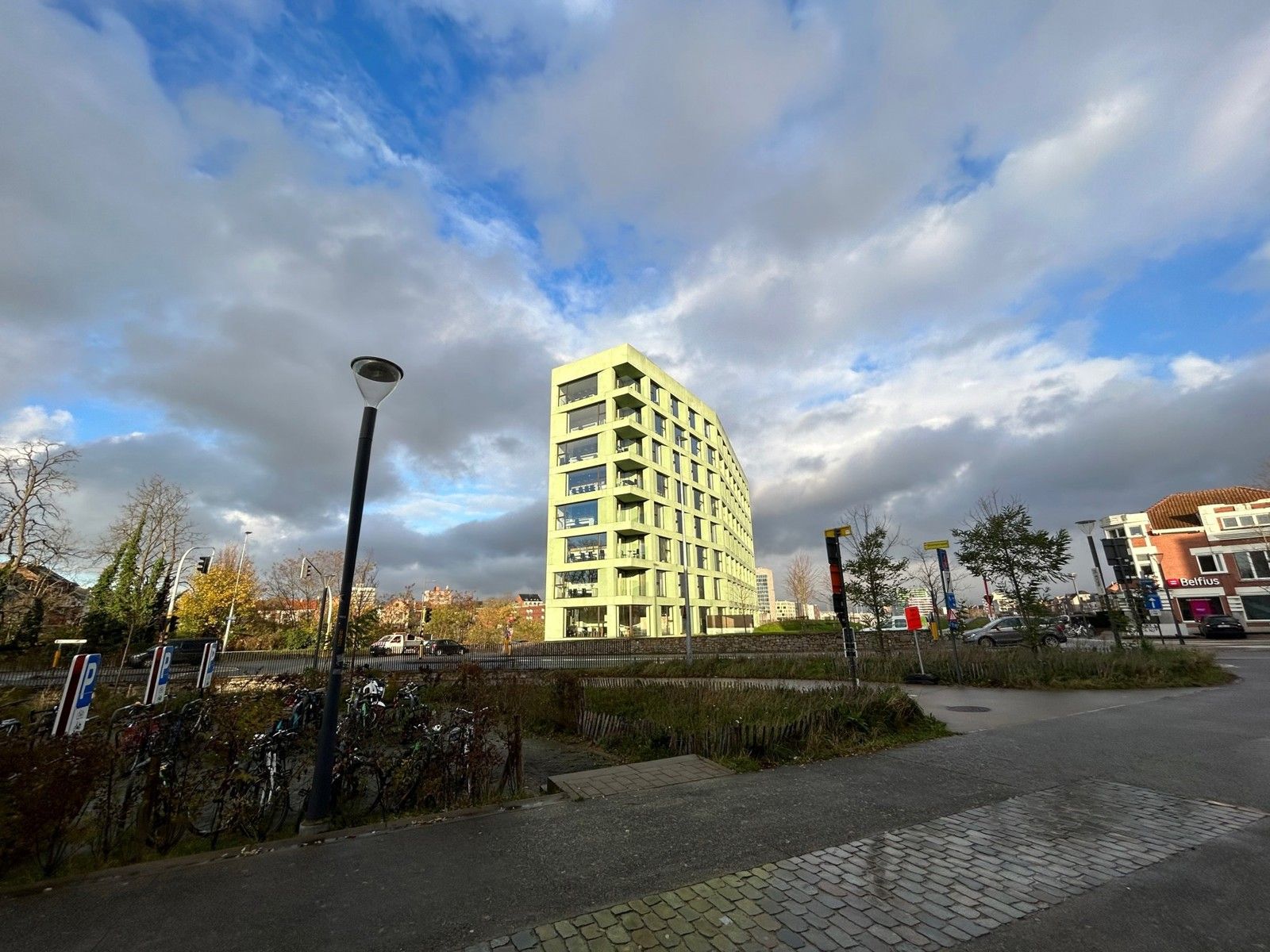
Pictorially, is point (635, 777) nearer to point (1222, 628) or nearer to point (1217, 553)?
point (1222, 628)

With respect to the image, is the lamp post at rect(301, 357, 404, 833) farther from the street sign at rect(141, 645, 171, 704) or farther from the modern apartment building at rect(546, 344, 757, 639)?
the modern apartment building at rect(546, 344, 757, 639)

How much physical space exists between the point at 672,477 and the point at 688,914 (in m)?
48.8

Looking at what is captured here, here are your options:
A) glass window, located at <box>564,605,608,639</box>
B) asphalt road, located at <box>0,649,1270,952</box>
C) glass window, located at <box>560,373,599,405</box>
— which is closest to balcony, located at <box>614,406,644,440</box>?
glass window, located at <box>560,373,599,405</box>

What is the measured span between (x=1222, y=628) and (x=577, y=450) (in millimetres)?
46140

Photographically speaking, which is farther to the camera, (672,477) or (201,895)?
(672,477)

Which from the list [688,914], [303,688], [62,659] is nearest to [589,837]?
[688,914]

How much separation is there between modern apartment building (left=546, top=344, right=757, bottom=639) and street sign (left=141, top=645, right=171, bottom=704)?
3056cm

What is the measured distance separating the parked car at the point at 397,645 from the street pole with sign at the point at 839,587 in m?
35.8

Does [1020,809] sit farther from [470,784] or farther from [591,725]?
[591,725]

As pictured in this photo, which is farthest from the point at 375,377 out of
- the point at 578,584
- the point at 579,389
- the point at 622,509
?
the point at 579,389

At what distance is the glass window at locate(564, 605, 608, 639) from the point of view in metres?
42.3

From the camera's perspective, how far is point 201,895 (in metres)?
3.97

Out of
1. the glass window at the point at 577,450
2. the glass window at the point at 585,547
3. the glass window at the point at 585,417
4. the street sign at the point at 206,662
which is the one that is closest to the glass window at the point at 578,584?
the glass window at the point at 585,547

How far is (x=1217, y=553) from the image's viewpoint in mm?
49625
